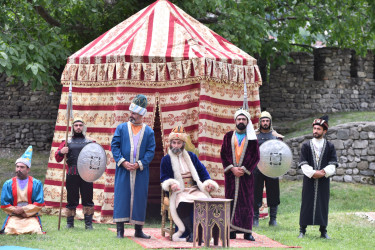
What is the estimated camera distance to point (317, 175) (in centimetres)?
831

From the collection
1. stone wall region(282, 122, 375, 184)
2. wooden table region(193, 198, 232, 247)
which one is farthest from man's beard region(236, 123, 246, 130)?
stone wall region(282, 122, 375, 184)

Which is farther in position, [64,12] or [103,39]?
[64,12]

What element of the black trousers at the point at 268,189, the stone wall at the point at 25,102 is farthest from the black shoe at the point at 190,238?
the stone wall at the point at 25,102

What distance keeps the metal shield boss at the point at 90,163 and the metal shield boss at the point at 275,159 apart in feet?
6.14

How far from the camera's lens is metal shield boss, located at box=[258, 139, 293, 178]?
837 centimetres

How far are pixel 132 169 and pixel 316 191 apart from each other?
2.15 metres

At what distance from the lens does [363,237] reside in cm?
886

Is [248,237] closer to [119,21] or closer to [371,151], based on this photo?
[371,151]

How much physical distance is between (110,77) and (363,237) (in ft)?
12.7

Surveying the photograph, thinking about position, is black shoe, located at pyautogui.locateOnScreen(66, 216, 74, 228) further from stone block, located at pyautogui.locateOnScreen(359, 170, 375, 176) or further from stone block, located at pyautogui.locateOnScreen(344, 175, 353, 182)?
stone block, located at pyautogui.locateOnScreen(359, 170, 375, 176)

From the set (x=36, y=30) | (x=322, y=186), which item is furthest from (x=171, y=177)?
(x=36, y=30)

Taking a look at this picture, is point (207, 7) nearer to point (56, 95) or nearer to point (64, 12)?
point (64, 12)

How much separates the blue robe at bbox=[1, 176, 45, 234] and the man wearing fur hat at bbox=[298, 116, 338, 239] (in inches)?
122

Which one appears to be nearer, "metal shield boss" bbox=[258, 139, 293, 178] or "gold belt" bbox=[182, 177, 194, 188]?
"gold belt" bbox=[182, 177, 194, 188]
